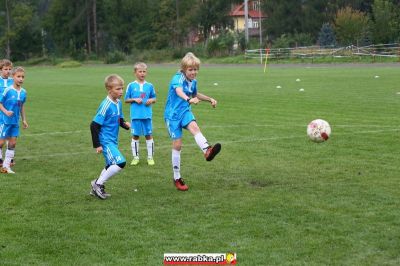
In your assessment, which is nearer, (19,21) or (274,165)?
(274,165)

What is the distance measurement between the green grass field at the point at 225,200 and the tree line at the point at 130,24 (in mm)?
67391

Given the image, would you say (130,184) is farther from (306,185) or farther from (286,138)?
(286,138)

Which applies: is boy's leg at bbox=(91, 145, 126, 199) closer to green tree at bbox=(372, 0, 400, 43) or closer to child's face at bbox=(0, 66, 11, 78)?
child's face at bbox=(0, 66, 11, 78)

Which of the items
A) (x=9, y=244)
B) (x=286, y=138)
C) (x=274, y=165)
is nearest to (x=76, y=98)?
(x=286, y=138)

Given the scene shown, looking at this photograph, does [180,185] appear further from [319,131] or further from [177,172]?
[319,131]

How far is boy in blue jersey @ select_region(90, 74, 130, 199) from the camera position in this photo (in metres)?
8.80

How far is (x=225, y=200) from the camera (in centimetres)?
841

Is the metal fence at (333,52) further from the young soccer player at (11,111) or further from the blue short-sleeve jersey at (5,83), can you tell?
the young soccer player at (11,111)

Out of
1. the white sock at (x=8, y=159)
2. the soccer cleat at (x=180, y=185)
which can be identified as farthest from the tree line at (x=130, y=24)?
the soccer cleat at (x=180, y=185)

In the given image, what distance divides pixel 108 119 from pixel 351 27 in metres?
57.5

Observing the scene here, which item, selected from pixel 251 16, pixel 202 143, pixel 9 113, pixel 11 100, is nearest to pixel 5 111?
pixel 9 113

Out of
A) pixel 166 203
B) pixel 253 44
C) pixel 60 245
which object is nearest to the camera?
pixel 60 245

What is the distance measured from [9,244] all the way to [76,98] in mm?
20728

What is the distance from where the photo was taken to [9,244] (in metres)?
6.73
